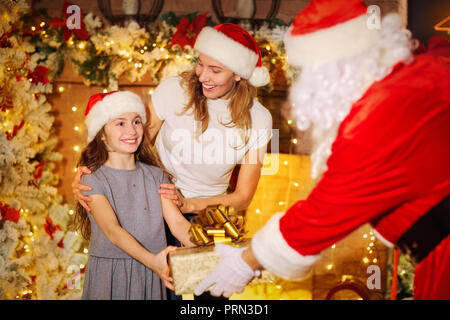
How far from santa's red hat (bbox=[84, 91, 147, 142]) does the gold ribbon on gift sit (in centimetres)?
64

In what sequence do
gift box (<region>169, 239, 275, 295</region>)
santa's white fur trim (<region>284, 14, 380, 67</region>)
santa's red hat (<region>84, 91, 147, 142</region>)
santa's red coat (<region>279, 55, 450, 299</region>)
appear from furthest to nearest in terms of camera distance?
santa's red hat (<region>84, 91, 147, 142</region>), gift box (<region>169, 239, 275, 295</region>), santa's white fur trim (<region>284, 14, 380, 67</region>), santa's red coat (<region>279, 55, 450, 299</region>)

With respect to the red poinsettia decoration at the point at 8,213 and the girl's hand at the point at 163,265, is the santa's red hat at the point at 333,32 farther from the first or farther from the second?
the red poinsettia decoration at the point at 8,213

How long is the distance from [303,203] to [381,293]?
2.17 m

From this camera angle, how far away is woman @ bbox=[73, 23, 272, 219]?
2.66 metres

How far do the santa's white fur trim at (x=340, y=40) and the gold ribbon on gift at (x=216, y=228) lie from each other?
0.89 metres

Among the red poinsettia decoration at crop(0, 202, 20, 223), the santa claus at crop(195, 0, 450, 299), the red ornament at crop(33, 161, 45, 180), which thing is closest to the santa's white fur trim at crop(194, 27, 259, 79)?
the santa claus at crop(195, 0, 450, 299)

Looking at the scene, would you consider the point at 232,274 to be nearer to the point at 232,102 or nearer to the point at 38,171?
the point at 232,102

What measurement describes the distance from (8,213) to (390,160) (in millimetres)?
2387

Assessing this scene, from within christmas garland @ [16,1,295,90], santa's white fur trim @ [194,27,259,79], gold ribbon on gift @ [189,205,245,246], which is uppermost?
christmas garland @ [16,1,295,90]

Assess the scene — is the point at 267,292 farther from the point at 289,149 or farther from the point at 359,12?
the point at 359,12

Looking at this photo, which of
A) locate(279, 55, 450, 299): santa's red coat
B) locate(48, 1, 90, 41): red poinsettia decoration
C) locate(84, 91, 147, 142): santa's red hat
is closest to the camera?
locate(279, 55, 450, 299): santa's red coat

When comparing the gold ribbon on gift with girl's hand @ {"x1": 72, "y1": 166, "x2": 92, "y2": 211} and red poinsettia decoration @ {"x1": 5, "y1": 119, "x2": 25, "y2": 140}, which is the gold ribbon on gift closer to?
girl's hand @ {"x1": 72, "y1": 166, "x2": 92, "y2": 211}

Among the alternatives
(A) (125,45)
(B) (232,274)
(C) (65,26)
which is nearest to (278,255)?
(B) (232,274)

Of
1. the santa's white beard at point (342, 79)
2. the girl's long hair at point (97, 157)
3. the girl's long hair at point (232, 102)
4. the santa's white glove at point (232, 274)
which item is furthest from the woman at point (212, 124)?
the santa's white beard at point (342, 79)
